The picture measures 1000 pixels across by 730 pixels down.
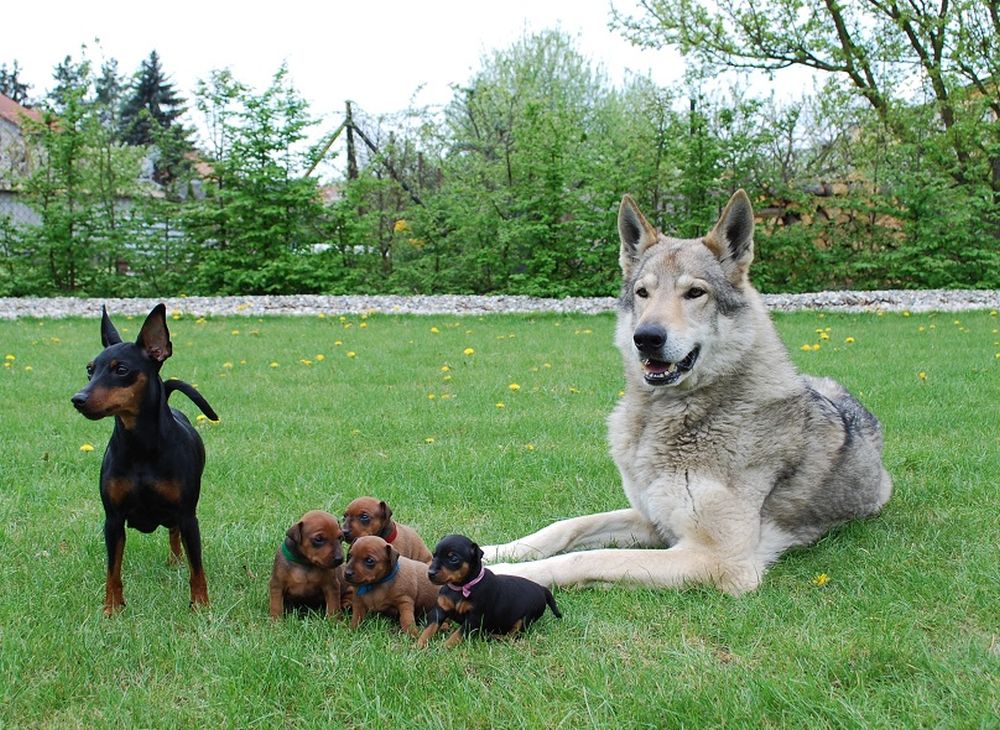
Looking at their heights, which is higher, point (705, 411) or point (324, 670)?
point (705, 411)

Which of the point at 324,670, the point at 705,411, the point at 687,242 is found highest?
the point at 687,242

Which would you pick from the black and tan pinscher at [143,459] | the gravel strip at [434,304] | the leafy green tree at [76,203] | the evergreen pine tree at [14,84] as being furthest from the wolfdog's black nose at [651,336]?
the evergreen pine tree at [14,84]

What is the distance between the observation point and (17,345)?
37.3 feet

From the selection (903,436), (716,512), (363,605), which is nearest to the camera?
(363,605)

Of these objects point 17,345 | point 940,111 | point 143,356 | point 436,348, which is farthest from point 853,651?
point 940,111

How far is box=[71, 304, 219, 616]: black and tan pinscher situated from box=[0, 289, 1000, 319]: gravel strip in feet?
40.3

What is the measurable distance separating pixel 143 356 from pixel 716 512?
2442 millimetres

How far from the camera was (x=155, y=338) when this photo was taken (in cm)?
337

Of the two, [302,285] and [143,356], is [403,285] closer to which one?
[302,285]

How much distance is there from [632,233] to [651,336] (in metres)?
0.79

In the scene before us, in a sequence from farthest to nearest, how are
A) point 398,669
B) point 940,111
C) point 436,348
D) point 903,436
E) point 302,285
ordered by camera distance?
point 940,111 → point 302,285 → point 436,348 → point 903,436 → point 398,669

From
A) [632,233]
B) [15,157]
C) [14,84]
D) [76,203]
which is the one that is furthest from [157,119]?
[14,84]

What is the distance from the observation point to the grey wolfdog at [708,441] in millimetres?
3793

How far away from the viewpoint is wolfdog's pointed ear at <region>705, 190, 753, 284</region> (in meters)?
4.18
